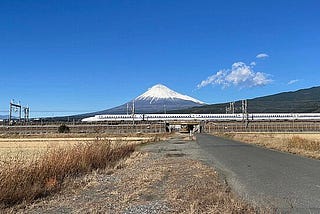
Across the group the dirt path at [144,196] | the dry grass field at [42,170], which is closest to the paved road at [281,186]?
the dirt path at [144,196]

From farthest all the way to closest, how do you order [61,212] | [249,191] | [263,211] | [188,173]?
[188,173], [249,191], [61,212], [263,211]

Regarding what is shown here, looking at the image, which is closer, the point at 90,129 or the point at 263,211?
the point at 263,211

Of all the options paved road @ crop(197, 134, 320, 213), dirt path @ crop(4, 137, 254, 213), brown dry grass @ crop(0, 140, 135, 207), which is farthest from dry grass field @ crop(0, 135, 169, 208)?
paved road @ crop(197, 134, 320, 213)

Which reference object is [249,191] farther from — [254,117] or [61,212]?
[254,117]

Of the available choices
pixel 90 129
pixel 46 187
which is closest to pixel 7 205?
pixel 46 187

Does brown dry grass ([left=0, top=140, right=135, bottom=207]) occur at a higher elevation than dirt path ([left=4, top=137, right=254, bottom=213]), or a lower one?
higher

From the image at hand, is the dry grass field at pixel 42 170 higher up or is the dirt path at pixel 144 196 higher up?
the dry grass field at pixel 42 170

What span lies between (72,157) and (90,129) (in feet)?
284

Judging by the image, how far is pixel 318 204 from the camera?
764cm

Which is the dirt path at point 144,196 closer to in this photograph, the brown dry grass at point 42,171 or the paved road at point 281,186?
the brown dry grass at point 42,171

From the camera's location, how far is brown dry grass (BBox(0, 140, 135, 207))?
27.5ft

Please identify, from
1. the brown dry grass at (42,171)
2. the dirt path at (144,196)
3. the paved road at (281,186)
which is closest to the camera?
the dirt path at (144,196)

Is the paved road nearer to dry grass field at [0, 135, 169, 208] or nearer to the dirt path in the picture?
the dirt path

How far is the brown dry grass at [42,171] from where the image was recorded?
8383 mm
